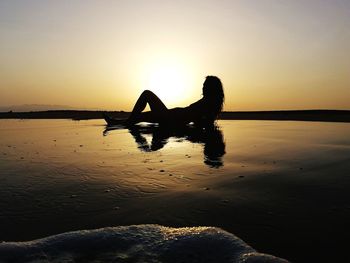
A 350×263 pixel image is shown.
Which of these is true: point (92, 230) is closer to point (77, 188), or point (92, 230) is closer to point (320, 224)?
point (77, 188)

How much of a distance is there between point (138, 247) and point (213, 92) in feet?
35.8

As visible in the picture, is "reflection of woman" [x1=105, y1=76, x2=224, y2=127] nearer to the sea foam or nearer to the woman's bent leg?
the woman's bent leg

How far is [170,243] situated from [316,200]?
6.11 ft

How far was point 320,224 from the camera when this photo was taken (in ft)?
8.81

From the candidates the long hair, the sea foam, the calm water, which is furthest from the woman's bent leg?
the sea foam

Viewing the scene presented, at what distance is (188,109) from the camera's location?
1325 cm

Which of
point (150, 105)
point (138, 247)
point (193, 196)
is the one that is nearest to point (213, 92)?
point (150, 105)

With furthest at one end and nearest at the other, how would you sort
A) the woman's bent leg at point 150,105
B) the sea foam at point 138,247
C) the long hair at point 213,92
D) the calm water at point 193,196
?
the woman's bent leg at point 150,105 → the long hair at point 213,92 → the calm water at point 193,196 → the sea foam at point 138,247

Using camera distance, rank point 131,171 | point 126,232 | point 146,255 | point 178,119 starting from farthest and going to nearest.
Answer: point 178,119, point 131,171, point 126,232, point 146,255

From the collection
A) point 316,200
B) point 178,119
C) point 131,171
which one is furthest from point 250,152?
point 178,119

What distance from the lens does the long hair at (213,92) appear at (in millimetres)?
12711

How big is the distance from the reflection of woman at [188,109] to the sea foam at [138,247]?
417 inches

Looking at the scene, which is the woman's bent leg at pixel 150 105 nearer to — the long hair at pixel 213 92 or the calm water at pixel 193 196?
the long hair at pixel 213 92

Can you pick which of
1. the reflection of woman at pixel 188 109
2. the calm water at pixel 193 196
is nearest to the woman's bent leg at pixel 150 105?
the reflection of woman at pixel 188 109
